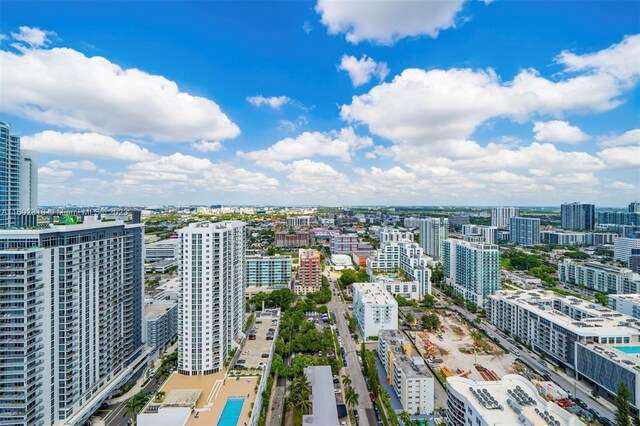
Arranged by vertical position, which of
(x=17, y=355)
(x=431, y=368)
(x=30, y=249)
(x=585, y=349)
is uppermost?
(x=30, y=249)

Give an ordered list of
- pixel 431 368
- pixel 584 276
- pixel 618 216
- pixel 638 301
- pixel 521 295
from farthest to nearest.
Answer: pixel 618 216 → pixel 584 276 → pixel 521 295 → pixel 638 301 → pixel 431 368

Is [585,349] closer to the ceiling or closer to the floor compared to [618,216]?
closer to the floor

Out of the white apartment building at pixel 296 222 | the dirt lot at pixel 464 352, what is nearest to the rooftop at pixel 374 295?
the dirt lot at pixel 464 352

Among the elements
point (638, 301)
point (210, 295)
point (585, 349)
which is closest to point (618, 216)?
point (638, 301)

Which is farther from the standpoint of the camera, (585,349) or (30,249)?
(585,349)

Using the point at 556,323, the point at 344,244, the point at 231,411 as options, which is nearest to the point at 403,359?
the point at 231,411

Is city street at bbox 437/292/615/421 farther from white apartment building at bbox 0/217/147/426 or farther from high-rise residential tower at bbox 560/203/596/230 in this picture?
high-rise residential tower at bbox 560/203/596/230

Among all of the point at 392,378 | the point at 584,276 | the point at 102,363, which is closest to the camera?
the point at 102,363

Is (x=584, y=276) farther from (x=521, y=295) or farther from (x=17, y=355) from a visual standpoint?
(x=17, y=355)
